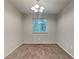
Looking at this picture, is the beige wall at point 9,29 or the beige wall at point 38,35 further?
the beige wall at point 38,35

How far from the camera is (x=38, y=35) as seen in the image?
7410 mm

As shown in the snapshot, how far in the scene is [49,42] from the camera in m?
7.49

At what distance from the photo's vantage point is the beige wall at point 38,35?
7.43 meters

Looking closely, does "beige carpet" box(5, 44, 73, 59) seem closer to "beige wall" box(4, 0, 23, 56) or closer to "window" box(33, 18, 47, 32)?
"beige wall" box(4, 0, 23, 56)

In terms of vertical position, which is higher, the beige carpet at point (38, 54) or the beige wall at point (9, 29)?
the beige wall at point (9, 29)

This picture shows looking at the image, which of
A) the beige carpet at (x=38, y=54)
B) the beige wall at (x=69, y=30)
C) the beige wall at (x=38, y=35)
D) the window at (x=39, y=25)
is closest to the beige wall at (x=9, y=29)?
the beige carpet at (x=38, y=54)

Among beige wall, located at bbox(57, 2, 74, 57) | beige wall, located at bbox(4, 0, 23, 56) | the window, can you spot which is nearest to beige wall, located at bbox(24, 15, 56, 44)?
the window

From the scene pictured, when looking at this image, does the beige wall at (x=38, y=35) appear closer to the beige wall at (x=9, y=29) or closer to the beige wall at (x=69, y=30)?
the beige wall at (x=9, y=29)

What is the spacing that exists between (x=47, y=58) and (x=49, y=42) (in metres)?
3.81

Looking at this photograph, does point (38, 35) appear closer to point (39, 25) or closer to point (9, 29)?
point (39, 25)

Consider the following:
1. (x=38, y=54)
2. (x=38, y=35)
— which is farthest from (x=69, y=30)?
(x=38, y=35)
